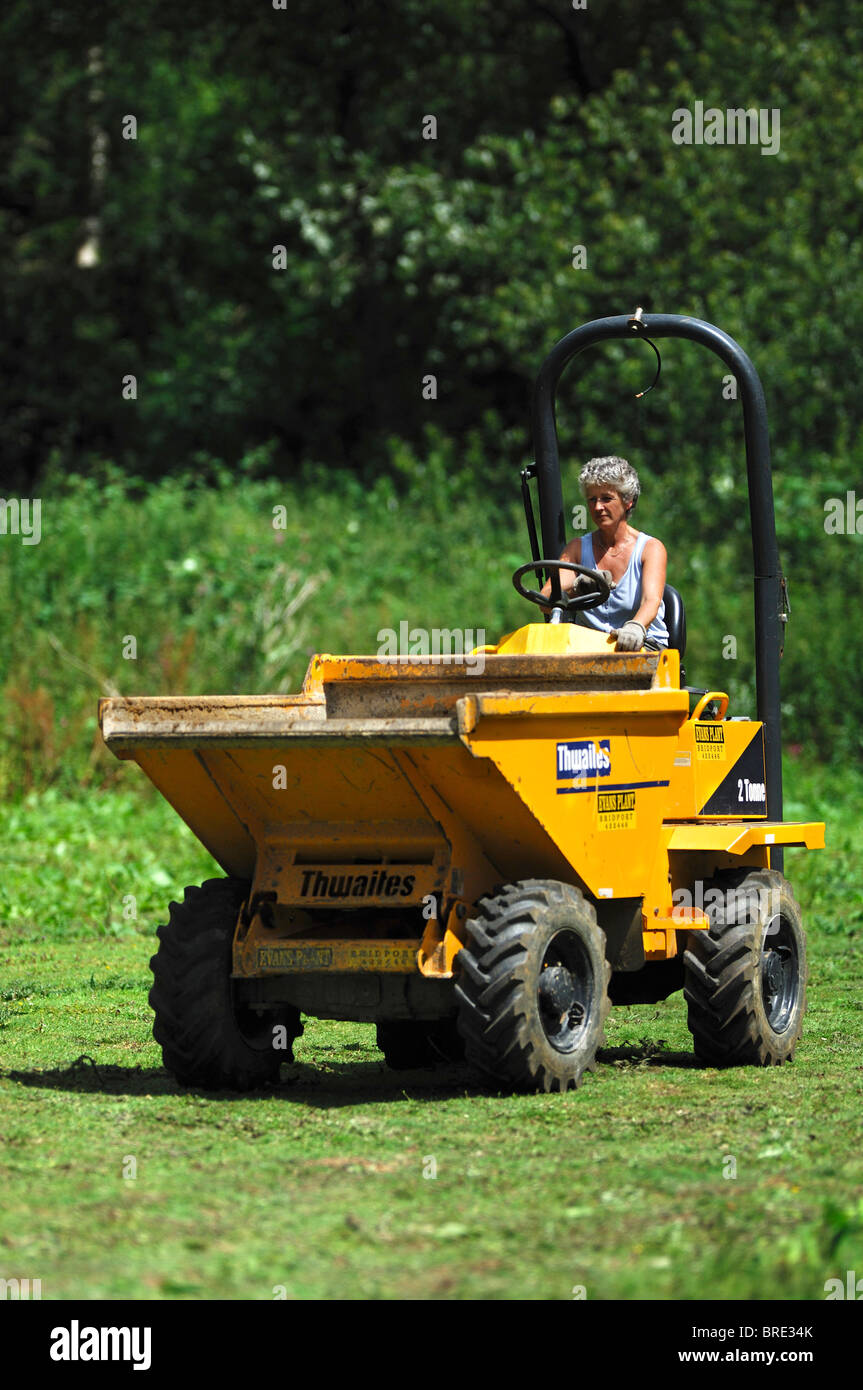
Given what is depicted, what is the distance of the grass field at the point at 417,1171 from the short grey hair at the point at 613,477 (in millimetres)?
2085

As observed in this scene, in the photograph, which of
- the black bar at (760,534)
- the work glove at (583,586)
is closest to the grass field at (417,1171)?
the black bar at (760,534)

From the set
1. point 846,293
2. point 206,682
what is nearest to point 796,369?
point 846,293

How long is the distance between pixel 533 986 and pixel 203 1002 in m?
1.13

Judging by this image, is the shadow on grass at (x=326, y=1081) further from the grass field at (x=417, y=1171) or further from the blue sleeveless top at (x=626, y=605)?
the blue sleeveless top at (x=626, y=605)

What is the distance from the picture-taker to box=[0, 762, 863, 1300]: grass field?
398 cm

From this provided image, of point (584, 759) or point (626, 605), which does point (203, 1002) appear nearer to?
point (584, 759)

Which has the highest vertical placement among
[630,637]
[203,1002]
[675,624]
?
[675,624]

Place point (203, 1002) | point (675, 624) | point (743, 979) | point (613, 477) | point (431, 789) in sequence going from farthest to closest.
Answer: point (675, 624)
point (613, 477)
point (743, 979)
point (203, 1002)
point (431, 789)

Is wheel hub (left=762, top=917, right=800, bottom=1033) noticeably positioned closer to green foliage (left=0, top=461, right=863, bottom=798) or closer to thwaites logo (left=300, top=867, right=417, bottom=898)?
thwaites logo (left=300, top=867, right=417, bottom=898)

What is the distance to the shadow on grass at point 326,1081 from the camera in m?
6.29

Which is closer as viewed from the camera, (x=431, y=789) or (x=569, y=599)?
(x=431, y=789)

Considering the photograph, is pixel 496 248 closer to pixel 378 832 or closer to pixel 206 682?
pixel 206 682

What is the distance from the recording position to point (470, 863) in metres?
6.20

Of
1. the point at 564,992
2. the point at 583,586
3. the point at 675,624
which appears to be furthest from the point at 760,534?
the point at 564,992
